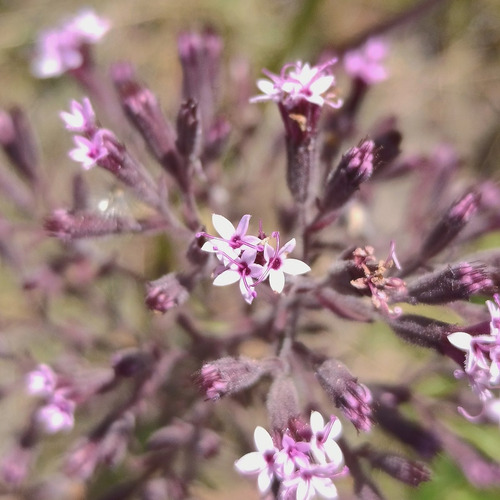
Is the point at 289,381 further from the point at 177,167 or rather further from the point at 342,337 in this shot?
the point at 342,337

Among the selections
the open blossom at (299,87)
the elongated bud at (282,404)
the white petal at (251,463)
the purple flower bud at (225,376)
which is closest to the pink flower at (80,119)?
the open blossom at (299,87)

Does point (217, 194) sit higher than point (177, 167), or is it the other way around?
point (177, 167)

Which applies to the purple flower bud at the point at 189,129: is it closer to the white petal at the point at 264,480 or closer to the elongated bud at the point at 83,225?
the elongated bud at the point at 83,225

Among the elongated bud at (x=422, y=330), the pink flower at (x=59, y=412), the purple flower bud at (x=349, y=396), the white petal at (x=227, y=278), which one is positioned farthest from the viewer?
the pink flower at (x=59, y=412)

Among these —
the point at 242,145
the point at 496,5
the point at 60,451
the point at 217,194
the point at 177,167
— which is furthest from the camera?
the point at 496,5

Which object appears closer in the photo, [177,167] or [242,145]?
[177,167]

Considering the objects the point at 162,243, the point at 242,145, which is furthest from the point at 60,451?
the point at 242,145

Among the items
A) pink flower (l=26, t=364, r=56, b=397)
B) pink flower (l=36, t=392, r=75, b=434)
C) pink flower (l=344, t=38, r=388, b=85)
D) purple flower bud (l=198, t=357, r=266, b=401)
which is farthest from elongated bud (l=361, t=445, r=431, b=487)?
pink flower (l=344, t=38, r=388, b=85)
